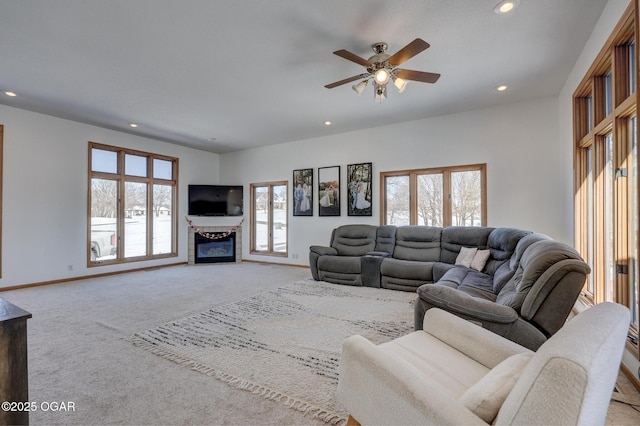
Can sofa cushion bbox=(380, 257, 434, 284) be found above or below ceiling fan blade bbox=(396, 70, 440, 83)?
below

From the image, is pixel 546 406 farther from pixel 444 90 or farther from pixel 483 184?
pixel 483 184

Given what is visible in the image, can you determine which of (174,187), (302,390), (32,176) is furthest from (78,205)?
(302,390)

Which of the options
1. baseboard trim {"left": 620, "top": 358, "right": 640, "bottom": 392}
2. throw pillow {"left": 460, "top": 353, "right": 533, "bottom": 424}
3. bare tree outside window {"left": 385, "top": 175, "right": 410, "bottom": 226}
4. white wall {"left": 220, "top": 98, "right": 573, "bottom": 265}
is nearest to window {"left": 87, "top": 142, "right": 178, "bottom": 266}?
white wall {"left": 220, "top": 98, "right": 573, "bottom": 265}

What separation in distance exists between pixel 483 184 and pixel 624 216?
2.56 metres

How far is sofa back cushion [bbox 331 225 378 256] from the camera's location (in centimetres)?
553

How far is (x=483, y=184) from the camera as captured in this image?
4.99 metres

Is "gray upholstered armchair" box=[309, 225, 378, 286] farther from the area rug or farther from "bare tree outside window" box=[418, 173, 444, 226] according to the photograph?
"bare tree outside window" box=[418, 173, 444, 226]

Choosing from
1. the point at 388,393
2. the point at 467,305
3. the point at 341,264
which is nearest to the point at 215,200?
the point at 341,264

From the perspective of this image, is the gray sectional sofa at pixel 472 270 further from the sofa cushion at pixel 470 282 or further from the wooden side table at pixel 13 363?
the wooden side table at pixel 13 363

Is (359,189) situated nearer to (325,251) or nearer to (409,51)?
(325,251)

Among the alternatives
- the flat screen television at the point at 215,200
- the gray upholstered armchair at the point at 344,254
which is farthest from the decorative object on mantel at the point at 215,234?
the gray upholstered armchair at the point at 344,254

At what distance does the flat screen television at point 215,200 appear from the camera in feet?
24.4

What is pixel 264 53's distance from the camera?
3.15 meters

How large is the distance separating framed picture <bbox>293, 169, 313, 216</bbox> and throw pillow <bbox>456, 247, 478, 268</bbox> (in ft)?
10.9
